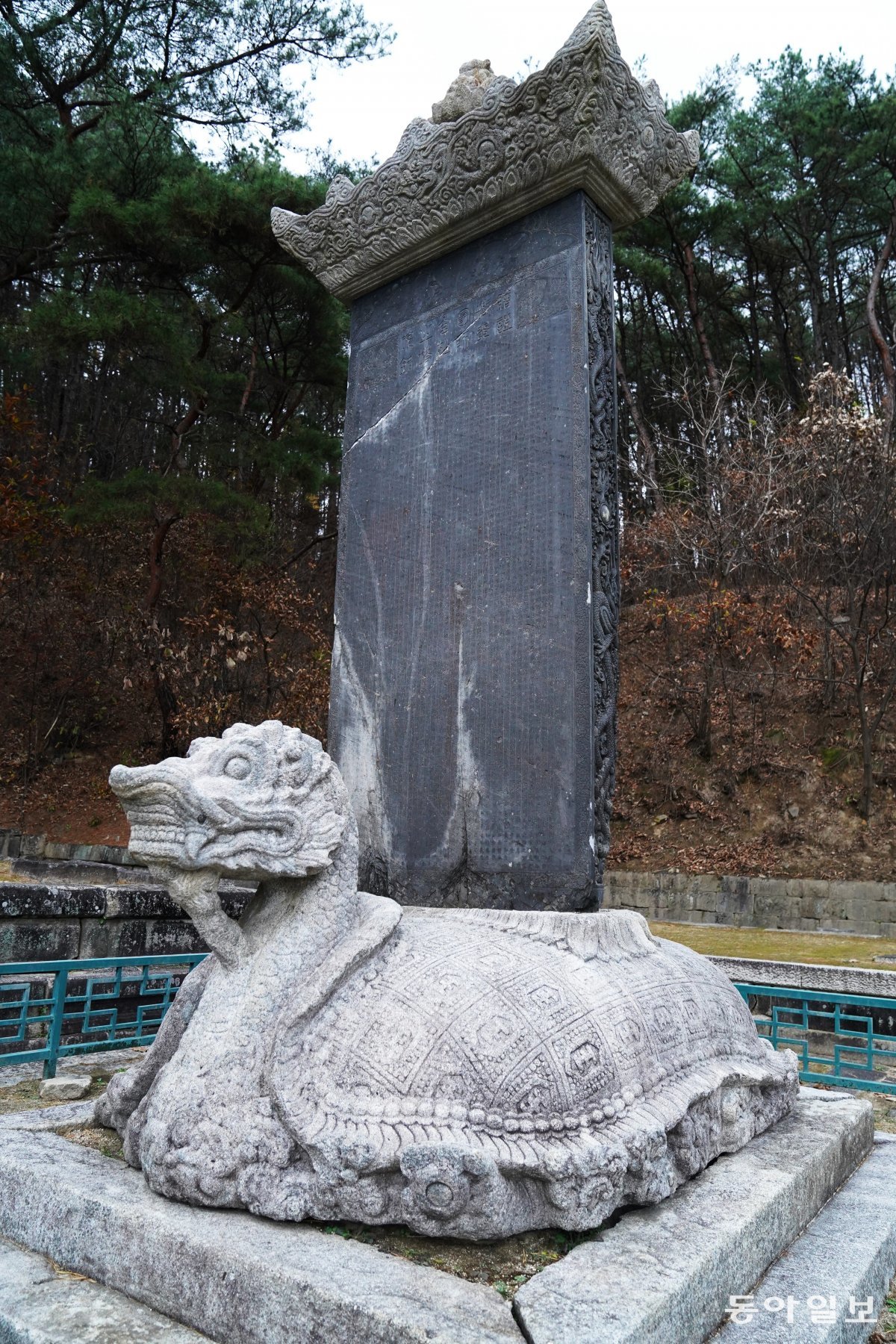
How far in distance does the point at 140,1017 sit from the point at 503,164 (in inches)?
162

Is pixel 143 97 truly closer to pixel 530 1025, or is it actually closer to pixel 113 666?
pixel 113 666

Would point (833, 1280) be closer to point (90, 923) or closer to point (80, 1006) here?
point (80, 1006)

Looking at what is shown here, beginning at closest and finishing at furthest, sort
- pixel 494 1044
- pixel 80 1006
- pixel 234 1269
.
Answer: pixel 234 1269 → pixel 494 1044 → pixel 80 1006

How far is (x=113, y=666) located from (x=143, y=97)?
9.24 meters

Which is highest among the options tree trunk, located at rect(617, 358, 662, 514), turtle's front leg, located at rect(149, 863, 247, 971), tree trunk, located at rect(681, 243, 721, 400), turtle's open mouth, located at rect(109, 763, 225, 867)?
tree trunk, located at rect(681, 243, 721, 400)

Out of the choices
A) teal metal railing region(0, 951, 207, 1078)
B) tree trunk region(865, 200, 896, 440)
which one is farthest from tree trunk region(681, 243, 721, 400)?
teal metal railing region(0, 951, 207, 1078)

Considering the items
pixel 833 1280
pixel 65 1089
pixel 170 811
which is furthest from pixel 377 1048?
A: pixel 65 1089

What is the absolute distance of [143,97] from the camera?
13.8m

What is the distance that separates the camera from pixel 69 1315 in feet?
6.26

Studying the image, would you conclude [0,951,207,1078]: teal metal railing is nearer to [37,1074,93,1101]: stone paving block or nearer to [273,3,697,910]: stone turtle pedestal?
[37,1074,93,1101]: stone paving block

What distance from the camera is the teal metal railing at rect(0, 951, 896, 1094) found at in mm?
4254

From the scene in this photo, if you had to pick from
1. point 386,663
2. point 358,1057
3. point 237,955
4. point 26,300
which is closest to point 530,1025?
point 358,1057

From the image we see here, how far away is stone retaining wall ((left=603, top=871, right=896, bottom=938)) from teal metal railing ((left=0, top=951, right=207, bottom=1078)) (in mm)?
6357

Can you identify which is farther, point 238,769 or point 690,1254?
point 238,769
